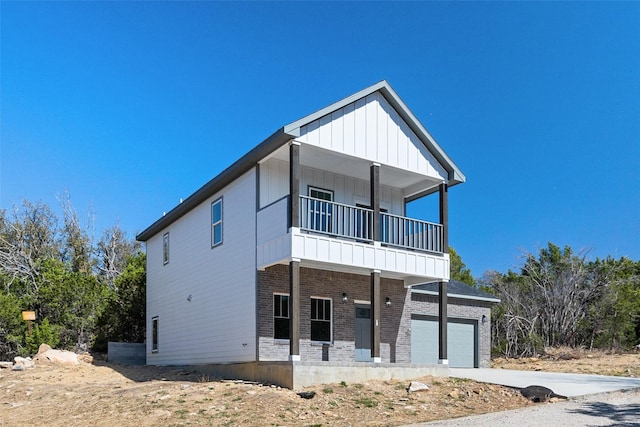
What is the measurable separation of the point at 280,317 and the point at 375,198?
4.16 meters

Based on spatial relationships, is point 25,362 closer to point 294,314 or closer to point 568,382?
point 294,314

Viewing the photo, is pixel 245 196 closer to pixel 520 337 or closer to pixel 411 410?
pixel 411 410

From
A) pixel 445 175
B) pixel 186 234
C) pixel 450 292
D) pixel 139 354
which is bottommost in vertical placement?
pixel 139 354

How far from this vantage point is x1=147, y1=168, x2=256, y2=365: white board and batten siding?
58.9 ft

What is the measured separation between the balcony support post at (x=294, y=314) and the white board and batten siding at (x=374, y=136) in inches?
133

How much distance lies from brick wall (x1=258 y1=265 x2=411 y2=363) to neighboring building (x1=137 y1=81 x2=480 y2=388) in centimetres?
3

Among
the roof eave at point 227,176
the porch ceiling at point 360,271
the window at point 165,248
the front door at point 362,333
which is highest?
the roof eave at point 227,176

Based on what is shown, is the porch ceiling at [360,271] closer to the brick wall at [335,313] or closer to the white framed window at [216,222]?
the brick wall at [335,313]

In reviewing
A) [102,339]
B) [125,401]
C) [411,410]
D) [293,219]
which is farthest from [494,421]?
[102,339]

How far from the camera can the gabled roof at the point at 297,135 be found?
16500 millimetres

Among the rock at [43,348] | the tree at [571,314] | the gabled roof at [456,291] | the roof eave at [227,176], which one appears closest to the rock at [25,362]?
the rock at [43,348]

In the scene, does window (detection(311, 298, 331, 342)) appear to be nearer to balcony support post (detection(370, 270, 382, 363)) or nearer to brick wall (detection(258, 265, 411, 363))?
brick wall (detection(258, 265, 411, 363))

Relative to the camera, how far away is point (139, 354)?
25.5 m

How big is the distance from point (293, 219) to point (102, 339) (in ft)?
49.9
